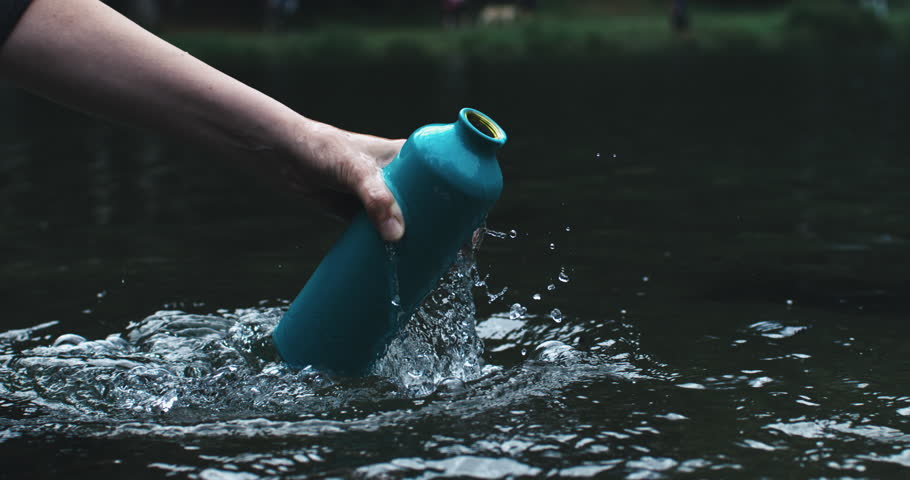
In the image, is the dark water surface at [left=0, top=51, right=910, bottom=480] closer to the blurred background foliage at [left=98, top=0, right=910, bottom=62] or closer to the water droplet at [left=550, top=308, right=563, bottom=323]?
the water droplet at [left=550, top=308, right=563, bottom=323]

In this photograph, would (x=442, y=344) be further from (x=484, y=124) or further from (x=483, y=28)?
(x=483, y=28)

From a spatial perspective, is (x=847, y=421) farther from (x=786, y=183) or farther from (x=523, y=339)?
(x=786, y=183)

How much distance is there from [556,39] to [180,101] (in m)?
21.9

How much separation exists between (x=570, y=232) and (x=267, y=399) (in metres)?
2.92

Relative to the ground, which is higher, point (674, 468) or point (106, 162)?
point (106, 162)

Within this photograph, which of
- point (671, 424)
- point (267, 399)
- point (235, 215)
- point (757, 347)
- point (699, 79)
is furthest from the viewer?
point (699, 79)

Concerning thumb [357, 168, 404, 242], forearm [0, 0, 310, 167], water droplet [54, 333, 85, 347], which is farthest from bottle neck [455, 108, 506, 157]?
water droplet [54, 333, 85, 347]

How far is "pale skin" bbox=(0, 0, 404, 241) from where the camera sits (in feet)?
9.18

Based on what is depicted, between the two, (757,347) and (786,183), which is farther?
(786,183)

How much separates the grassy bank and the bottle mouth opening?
19.9 metres

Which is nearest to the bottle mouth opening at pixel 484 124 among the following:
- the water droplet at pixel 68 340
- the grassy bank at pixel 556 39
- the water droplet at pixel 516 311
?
the water droplet at pixel 516 311

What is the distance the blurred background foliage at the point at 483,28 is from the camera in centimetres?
2400

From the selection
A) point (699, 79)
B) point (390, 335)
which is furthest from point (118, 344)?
point (699, 79)

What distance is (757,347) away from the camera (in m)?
3.83
